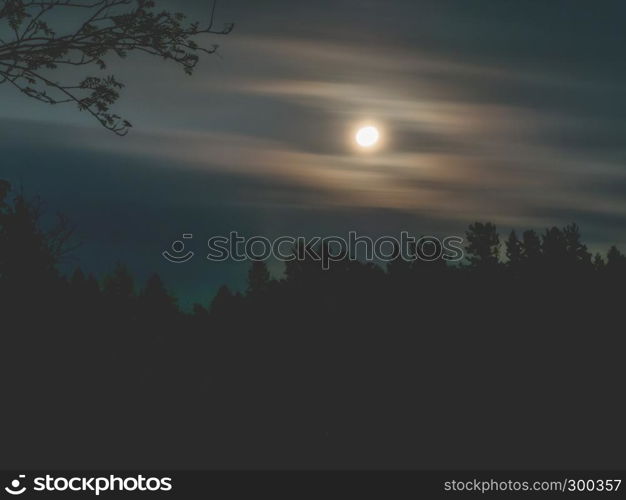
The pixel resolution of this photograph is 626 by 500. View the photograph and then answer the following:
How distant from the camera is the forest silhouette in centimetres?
2139

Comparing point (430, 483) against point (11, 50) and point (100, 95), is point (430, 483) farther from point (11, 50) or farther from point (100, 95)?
point (11, 50)

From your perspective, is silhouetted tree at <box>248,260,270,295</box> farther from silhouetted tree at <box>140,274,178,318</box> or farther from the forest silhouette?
the forest silhouette

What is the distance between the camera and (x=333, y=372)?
35.0 m

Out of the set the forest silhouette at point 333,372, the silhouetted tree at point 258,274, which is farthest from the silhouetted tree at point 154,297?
the forest silhouette at point 333,372

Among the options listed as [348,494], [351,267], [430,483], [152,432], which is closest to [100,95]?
[348,494]

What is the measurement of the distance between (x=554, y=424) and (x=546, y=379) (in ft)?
9.71

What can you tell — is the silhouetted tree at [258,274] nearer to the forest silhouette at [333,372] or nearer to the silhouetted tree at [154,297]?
the silhouetted tree at [154,297]

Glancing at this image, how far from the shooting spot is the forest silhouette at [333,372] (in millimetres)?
21391

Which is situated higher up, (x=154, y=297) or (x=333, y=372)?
(x=154, y=297)

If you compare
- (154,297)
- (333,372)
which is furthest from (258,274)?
(333,372)

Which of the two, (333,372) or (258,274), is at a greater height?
(258,274)

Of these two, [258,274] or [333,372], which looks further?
[258,274]

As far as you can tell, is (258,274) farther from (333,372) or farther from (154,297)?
(333,372)

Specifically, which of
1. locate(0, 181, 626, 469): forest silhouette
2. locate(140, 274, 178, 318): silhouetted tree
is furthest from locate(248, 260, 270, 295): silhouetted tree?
locate(0, 181, 626, 469): forest silhouette
